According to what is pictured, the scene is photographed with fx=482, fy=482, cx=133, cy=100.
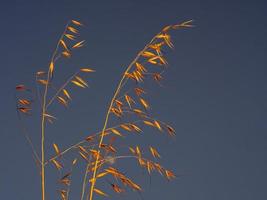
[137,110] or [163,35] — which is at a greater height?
[163,35]

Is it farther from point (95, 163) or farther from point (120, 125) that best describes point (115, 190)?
point (120, 125)

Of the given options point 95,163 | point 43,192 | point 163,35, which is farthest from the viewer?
point 163,35

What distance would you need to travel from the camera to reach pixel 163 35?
1976 millimetres

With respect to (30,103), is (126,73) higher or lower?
higher

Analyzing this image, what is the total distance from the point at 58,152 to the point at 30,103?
287 millimetres

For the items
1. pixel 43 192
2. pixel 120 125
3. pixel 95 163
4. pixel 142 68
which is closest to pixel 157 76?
pixel 142 68

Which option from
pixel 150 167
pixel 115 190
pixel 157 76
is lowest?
pixel 115 190

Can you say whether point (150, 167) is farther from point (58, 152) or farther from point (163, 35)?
point (163, 35)

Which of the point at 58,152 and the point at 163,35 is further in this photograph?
the point at 163,35

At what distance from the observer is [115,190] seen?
6.13 feet

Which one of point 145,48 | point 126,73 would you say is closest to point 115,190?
point 126,73

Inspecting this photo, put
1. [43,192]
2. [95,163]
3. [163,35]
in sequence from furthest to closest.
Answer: [163,35]
[95,163]
[43,192]

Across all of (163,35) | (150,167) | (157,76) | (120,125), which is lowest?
(150,167)

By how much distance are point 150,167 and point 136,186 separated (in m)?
0.09
